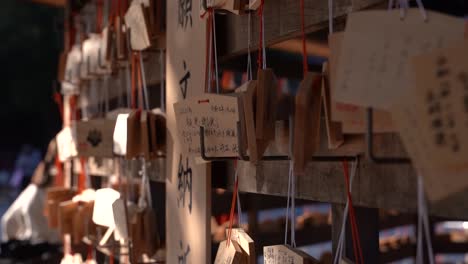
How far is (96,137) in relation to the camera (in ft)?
3.96

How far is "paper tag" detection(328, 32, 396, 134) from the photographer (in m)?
0.50

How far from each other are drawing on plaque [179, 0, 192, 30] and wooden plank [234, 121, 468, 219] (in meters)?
0.35

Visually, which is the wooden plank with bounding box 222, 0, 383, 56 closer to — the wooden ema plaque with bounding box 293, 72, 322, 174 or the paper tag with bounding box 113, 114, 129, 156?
the wooden ema plaque with bounding box 293, 72, 322, 174

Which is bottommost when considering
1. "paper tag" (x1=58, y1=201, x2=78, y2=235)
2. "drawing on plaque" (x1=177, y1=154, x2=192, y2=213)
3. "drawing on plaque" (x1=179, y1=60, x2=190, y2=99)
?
"paper tag" (x1=58, y1=201, x2=78, y2=235)

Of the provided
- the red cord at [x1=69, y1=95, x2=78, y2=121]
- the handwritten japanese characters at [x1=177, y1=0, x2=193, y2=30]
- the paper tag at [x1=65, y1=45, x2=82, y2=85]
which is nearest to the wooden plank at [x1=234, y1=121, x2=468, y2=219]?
the handwritten japanese characters at [x1=177, y1=0, x2=193, y2=30]

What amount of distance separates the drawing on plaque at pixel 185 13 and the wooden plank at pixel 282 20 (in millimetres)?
85

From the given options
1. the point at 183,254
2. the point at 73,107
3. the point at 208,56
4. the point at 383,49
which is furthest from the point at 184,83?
the point at 73,107

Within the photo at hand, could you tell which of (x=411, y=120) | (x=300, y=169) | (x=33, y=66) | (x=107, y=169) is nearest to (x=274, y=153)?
(x=300, y=169)

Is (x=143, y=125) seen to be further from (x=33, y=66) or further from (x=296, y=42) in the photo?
(x=33, y=66)

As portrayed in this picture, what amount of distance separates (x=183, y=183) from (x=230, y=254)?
0.88 ft

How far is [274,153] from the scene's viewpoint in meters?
0.71

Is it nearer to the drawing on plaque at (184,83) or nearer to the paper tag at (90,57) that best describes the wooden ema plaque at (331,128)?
the drawing on plaque at (184,83)

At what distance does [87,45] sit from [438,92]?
51.7 inches

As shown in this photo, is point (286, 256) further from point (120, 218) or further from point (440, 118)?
point (120, 218)
